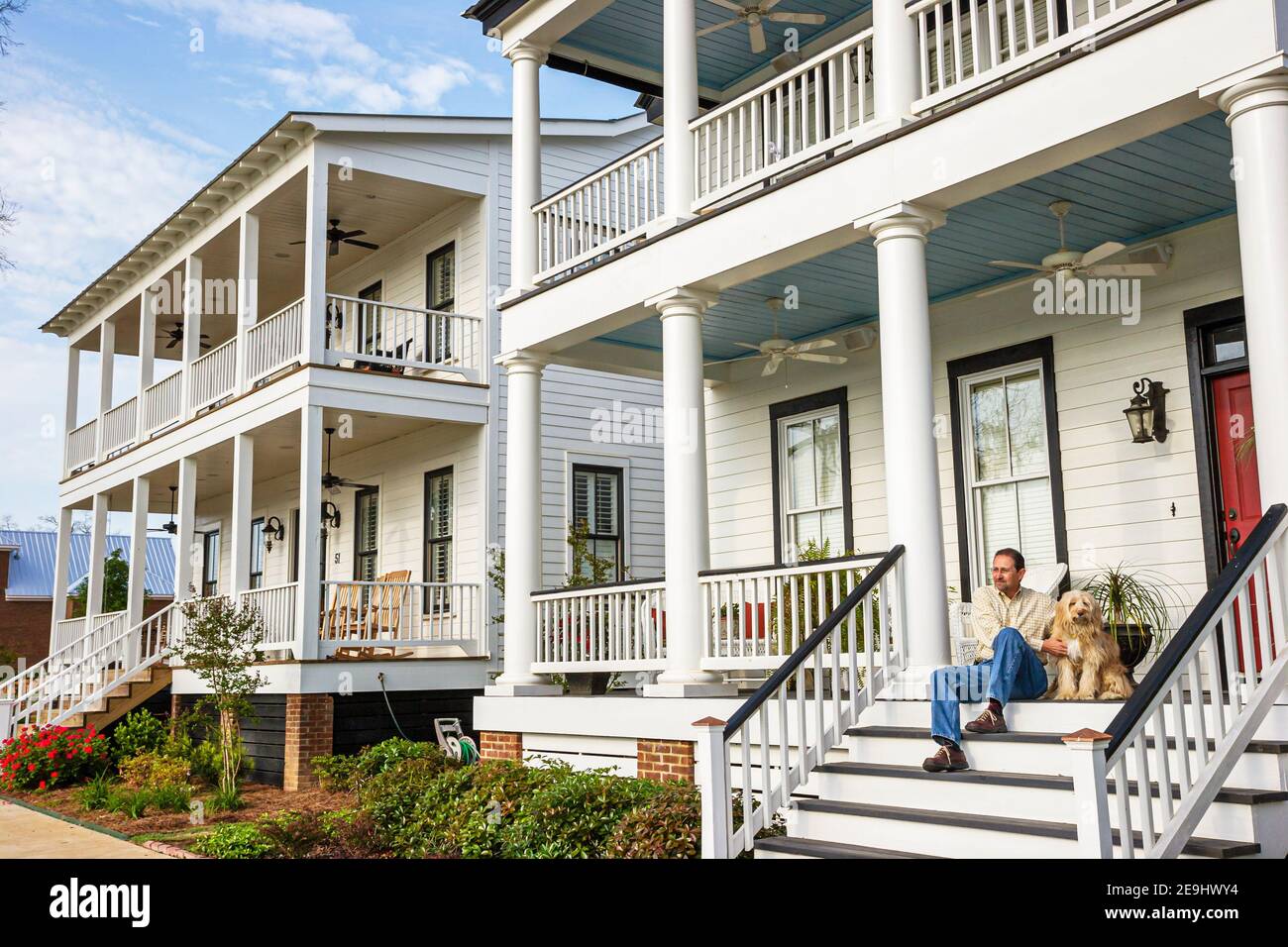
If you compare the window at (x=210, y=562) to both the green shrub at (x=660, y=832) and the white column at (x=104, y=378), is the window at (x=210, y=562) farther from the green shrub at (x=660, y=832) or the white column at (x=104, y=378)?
the green shrub at (x=660, y=832)

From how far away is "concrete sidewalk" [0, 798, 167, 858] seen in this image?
33.2 feet

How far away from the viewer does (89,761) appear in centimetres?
1603

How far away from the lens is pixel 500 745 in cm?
1129

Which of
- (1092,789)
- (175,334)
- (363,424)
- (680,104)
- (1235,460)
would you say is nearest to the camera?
(1092,789)

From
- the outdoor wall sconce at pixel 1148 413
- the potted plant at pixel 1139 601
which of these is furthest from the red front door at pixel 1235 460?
the potted plant at pixel 1139 601

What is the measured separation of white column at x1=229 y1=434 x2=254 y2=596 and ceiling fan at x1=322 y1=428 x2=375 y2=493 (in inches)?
47.9

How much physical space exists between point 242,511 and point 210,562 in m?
12.6

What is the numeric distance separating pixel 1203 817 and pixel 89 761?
48.1ft

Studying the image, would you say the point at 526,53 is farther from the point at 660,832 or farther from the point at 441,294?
the point at 660,832

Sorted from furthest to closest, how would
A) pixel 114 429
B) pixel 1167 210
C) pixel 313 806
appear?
pixel 114 429 → pixel 313 806 → pixel 1167 210

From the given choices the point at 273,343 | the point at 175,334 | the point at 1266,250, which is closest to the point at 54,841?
the point at 273,343

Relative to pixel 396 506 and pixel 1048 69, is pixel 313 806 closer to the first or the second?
pixel 396 506

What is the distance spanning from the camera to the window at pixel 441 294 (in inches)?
693
